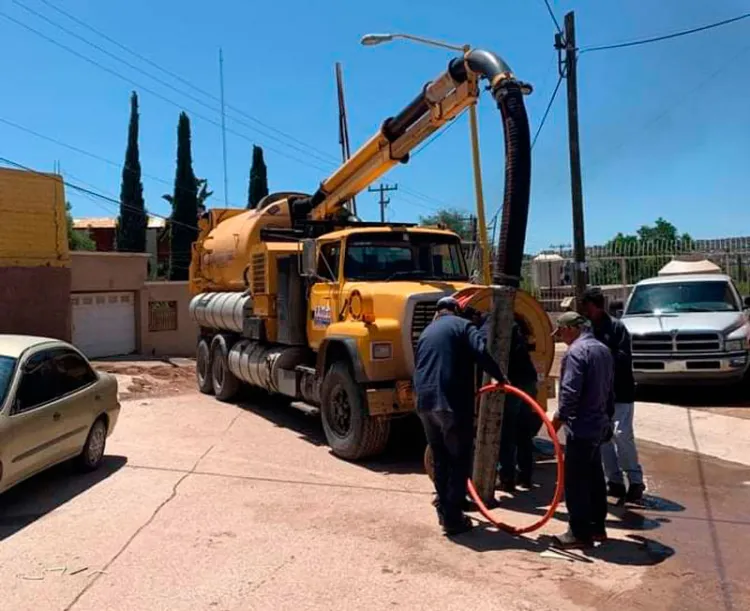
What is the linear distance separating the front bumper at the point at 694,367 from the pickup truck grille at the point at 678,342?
10 centimetres

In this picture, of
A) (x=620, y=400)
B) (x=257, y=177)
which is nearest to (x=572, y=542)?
(x=620, y=400)

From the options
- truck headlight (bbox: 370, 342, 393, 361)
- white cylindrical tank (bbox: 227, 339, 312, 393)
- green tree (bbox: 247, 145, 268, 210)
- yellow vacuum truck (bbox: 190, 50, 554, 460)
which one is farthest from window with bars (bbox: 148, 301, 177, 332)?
green tree (bbox: 247, 145, 268, 210)

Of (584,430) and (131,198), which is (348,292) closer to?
(584,430)

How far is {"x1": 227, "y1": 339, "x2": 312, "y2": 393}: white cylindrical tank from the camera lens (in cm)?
1024

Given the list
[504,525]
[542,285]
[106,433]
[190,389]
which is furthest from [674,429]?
[542,285]

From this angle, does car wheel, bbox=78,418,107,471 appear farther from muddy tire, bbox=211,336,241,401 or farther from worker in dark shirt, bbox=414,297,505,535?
muddy tire, bbox=211,336,241,401

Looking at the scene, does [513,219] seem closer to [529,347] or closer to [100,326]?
[529,347]

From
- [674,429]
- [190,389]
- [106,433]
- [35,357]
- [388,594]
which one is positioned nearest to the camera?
[388,594]

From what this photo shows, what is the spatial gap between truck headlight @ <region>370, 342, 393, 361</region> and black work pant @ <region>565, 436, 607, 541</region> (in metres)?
2.71

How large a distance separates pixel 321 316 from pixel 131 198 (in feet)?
128

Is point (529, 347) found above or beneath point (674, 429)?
above

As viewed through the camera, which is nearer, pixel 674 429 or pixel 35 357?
pixel 35 357

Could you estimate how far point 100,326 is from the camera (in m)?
22.2

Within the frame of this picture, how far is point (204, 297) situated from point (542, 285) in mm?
10748
